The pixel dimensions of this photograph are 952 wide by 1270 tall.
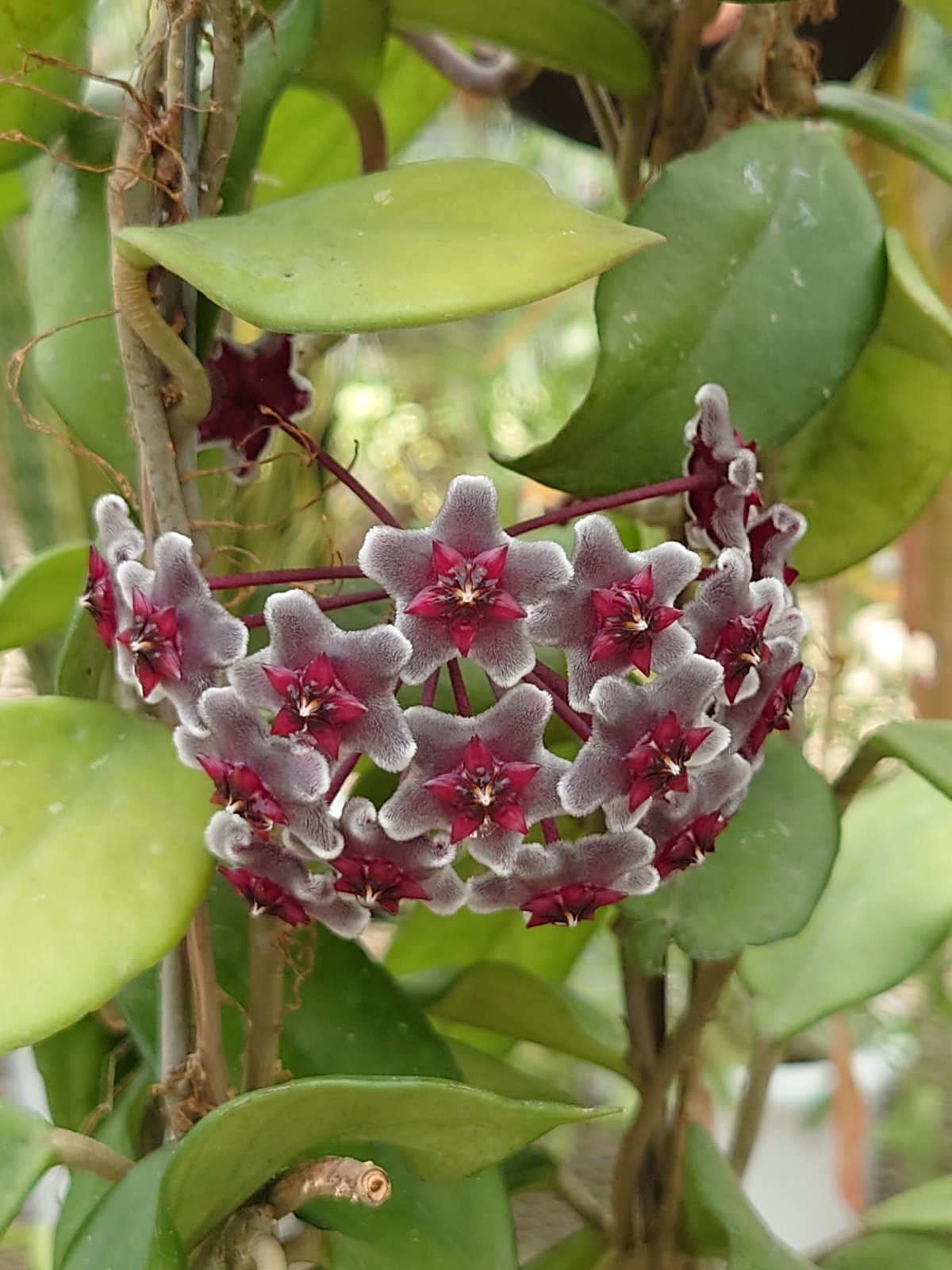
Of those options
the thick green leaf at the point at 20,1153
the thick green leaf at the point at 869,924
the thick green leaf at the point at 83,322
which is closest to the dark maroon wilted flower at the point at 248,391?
the thick green leaf at the point at 83,322

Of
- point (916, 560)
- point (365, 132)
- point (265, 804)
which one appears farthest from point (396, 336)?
point (265, 804)

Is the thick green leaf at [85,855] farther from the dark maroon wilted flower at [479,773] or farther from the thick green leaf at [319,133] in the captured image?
the thick green leaf at [319,133]

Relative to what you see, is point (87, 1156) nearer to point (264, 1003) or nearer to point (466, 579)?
point (264, 1003)

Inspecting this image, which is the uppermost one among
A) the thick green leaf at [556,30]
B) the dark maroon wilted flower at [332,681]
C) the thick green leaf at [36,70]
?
the thick green leaf at [556,30]

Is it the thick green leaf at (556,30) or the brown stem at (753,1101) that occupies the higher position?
the thick green leaf at (556,30)

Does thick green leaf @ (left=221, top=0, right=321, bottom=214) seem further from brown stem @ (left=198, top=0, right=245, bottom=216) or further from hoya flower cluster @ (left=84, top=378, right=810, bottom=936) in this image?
hoya flower cluster @ (left=84, top=378, right=810, bottom=936)

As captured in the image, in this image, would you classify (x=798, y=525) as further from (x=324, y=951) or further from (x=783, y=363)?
(x=324, y=951)

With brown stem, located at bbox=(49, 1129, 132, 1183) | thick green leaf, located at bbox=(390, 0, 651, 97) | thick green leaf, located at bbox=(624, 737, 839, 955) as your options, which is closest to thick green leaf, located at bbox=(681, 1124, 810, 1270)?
thick green leaf, located at bbox=(624, 737, 839, 955)
